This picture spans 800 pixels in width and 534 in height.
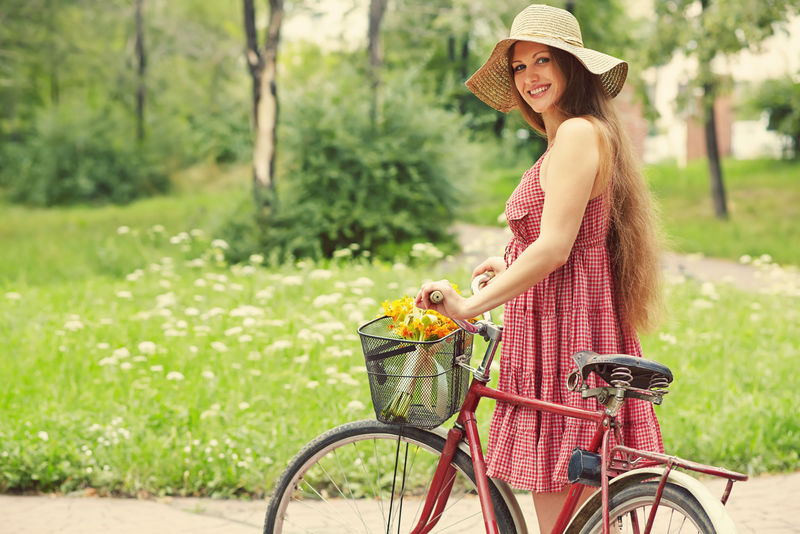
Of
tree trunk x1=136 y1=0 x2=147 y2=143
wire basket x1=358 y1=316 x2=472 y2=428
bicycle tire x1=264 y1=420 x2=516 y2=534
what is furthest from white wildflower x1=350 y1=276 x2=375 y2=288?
tree trunk x1=136 y1=0 x2=147 y2=143

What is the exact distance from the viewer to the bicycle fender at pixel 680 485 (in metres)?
2.10

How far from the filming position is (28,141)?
104 feet

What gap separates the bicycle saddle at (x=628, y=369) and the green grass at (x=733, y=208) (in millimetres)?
12443

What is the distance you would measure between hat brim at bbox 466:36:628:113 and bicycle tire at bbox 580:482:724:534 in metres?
1.15

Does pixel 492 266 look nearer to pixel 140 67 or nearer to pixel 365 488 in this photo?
pixel 365 488

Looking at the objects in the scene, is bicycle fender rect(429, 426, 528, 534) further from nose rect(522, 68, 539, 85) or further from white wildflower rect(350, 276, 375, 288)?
white wildflower rect(350, 276, 375, 288)

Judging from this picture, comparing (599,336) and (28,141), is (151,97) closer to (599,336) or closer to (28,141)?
(28,141)

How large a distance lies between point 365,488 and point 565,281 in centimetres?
232

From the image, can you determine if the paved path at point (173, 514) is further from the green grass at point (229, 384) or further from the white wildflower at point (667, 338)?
the white wildflower at point (667, 338)

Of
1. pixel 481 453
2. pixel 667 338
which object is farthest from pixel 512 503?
pixel 667 338

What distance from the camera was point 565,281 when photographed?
8.90 feet

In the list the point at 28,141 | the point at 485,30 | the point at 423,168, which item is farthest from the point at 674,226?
the point at 28,141

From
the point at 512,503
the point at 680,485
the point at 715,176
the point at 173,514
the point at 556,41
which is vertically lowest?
the point at 173,514

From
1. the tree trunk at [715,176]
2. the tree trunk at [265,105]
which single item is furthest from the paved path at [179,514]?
the tree trunk at [715,176]
